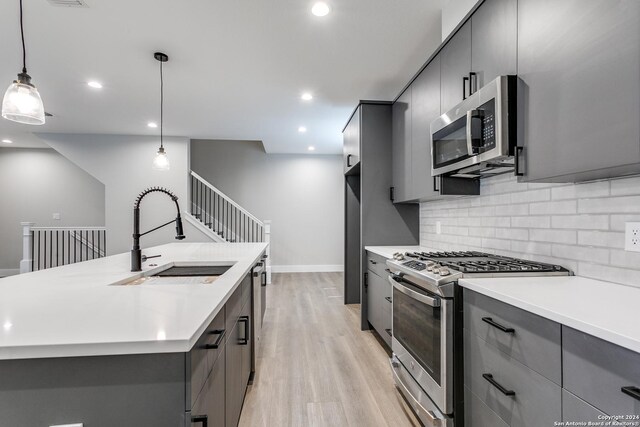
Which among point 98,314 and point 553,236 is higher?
point 553,236

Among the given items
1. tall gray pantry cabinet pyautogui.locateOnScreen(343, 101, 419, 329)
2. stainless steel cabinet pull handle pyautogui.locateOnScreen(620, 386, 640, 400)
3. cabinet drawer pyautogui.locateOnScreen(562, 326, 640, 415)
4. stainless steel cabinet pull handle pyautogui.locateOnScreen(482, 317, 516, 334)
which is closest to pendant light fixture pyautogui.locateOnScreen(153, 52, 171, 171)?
tall gray pantry cabinet pyautogui.locateOnScreen(343, 101, 419, 329)

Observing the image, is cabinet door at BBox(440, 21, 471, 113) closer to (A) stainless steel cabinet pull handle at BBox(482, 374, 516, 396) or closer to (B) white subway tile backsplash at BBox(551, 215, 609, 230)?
(B) white subway tile backsplash at BBox(551, 215, 609, 230)

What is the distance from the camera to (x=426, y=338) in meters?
1.72

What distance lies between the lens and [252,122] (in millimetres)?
4871

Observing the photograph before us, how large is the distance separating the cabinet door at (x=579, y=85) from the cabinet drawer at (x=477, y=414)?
1040mm

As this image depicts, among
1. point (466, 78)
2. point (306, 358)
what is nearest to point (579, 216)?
point (466, 78)

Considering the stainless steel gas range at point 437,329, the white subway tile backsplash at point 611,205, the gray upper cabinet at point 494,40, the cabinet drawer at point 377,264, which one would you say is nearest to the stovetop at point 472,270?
the stainless steel gas range at point 437,329

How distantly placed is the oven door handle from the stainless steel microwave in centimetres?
75

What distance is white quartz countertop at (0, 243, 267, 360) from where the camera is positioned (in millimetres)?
749

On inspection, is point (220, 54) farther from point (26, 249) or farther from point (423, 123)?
point (26, 249)

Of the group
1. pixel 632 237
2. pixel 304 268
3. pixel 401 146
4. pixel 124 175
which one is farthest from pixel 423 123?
pixel 124 175

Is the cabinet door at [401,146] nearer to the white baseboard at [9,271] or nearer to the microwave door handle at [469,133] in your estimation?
the microwave door handle at [469,133]

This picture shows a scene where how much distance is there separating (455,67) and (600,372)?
6.02 ft

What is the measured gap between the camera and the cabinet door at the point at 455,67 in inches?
74.6
